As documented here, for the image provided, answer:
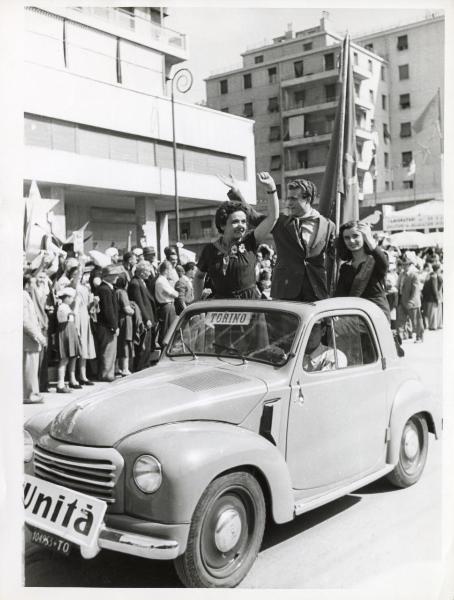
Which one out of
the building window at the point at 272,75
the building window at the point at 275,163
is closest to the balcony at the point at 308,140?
the building window at the point at 275,163

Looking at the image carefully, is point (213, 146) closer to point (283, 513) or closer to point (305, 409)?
point (305, 409)

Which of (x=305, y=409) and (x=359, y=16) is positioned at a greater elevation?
(x=359, y=16)

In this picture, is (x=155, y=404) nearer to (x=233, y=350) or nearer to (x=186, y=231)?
(x=233, y=350)

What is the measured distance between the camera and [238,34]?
4020 mm

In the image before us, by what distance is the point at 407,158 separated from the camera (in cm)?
475

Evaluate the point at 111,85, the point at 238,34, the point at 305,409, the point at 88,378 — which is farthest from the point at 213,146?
the point at 305,409

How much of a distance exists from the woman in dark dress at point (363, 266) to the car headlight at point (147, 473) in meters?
2.29

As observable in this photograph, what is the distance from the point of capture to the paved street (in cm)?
291

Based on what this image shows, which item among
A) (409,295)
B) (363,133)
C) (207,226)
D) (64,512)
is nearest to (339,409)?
(64,512)

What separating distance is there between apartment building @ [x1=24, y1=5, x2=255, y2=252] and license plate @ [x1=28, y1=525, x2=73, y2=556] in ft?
6.97

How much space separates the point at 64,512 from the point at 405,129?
148 inches

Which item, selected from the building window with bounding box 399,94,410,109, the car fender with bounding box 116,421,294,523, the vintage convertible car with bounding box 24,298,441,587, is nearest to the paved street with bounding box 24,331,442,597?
the vintage convertible car with bounding box 24,298,441,587

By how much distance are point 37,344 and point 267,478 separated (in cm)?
218

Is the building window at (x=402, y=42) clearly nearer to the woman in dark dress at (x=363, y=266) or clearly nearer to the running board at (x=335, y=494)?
the woman in dark dress at (x=363, y=266)
